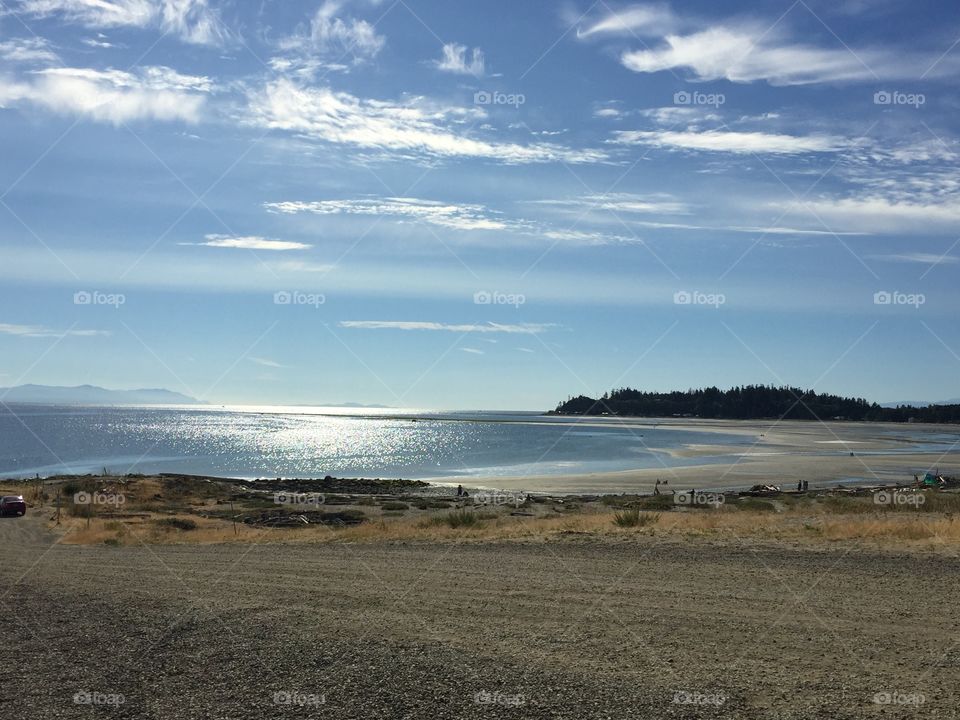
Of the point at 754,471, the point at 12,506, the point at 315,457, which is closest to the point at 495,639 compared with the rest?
the point at 12,506

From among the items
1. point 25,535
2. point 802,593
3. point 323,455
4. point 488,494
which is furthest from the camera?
point 323,455

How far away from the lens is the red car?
39250 millimetres

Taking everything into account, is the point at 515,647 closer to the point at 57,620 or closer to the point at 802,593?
the point at 802,593

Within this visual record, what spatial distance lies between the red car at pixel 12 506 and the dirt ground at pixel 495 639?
26420mm

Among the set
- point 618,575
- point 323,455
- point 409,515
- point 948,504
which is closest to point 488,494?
point 409,515

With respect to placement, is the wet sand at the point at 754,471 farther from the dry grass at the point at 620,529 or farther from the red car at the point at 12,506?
the red car at the point at 12,506

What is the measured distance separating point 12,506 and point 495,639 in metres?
37.2

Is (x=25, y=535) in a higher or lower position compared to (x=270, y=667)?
lower

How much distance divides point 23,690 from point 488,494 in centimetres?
4957

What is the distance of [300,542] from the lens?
73.6 ft

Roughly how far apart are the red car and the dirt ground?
26420 millimetres

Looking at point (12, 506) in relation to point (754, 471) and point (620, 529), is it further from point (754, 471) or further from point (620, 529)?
point (754, 471)

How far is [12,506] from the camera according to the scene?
1554 inches

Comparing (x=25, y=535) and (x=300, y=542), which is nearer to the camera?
(x=300, y=542)
